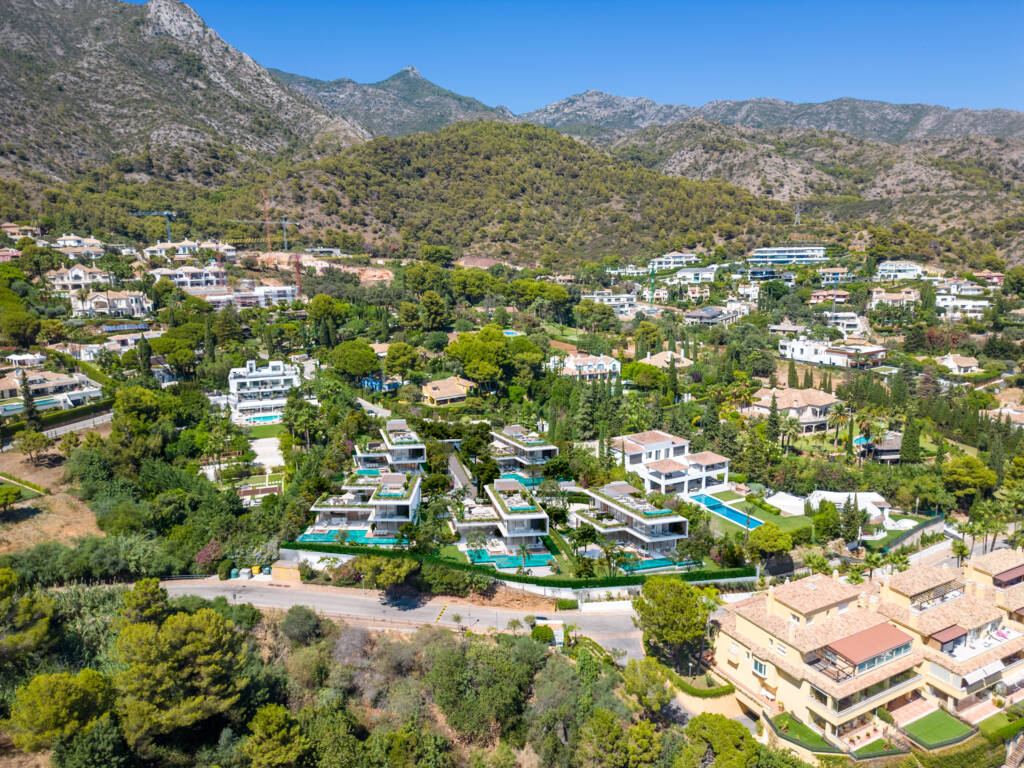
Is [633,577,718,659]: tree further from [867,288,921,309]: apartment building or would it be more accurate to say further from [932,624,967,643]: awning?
[867,288,921,309]: apartment building

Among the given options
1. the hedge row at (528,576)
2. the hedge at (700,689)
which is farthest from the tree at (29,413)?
the hedge at (700,689)

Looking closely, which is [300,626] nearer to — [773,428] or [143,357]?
[143,357]

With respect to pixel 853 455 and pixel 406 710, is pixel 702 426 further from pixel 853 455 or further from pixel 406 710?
pixel 406 710

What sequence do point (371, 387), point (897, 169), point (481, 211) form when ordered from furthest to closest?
1. point (897, 169)
2. point (481, 211)
3. point (371, 387)

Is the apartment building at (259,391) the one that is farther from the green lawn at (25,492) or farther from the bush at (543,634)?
the bush at (543,634)

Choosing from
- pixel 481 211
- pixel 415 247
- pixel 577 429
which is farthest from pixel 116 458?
pixel 481 211

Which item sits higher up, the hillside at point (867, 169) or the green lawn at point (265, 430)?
the hillside at point (867, 169)
